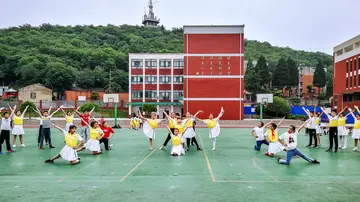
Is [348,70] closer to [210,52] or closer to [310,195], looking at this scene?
[210,52]

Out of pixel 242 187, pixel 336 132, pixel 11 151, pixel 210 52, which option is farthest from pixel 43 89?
pixel 242 187

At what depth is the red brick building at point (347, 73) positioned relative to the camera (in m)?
48.1

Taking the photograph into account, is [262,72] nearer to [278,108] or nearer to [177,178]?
[278,108]

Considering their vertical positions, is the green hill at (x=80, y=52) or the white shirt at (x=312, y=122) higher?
the green hill at (x=80, y=52)

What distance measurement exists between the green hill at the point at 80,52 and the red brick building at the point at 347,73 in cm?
3916

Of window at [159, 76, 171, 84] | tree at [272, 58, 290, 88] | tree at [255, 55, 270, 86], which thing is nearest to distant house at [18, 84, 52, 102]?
window at [159, 76, 171, 84]

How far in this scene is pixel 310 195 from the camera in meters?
7.91

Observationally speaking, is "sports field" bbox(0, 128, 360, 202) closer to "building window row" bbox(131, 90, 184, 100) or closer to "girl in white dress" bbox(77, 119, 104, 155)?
"girl in white dress" bbox(77, 119, 104, 155)

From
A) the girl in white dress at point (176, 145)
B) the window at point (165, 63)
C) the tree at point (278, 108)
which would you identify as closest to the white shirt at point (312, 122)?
the girl in white dress at point (176, 145)

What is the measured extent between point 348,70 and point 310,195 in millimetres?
48045

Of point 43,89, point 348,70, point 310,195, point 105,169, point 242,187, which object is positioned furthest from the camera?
point 43,89

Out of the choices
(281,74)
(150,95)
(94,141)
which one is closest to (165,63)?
(150,95)

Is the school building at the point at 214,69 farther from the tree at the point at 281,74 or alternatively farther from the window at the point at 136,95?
the tree at the point at 281,74

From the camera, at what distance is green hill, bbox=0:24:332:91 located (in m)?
80.9
